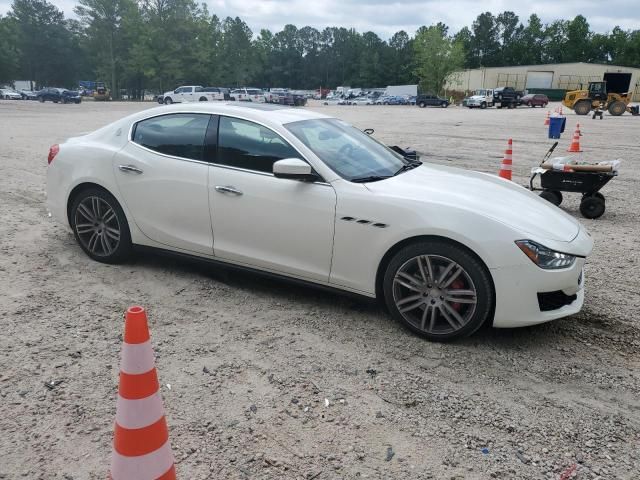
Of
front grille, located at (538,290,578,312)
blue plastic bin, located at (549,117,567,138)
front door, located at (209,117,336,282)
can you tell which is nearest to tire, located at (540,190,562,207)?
front grille, located at (538,290,578,312)

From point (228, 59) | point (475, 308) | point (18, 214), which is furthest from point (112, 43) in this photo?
point (475, 308)

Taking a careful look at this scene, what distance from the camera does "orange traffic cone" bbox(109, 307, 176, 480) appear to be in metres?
1.98

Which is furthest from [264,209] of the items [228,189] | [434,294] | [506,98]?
[506,98]

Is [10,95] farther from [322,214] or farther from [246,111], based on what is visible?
[322,214]

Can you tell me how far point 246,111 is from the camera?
438cm

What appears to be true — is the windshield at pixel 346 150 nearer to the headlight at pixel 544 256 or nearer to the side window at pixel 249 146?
the side window at pixel 249 146

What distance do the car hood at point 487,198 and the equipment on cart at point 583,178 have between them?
135 inches

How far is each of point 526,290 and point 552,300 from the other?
0.27 meters

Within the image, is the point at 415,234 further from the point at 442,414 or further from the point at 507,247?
the point at 442,414

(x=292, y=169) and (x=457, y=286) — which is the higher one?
(x=292, y=169)

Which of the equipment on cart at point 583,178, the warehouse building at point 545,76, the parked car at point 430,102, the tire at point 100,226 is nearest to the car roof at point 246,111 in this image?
the tire at point 100,226

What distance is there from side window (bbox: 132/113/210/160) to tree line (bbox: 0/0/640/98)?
240 feet

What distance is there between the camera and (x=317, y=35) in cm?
15288

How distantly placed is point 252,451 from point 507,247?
6.49 feet
